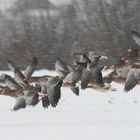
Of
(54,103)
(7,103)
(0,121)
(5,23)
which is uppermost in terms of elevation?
(54,103)

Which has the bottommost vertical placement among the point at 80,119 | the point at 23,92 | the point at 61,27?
the point at 61,27

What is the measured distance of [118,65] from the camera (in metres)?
0.89

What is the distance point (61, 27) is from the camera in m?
6.90

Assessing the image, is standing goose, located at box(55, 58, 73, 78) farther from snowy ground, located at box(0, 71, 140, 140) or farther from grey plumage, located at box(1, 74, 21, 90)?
snowy ground, located at box(0, 71, 140, 140)

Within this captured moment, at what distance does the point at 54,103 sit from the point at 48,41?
5853 millimetres

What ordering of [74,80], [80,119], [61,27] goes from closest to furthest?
1. [74,80]
2. [80,119]
3. [61,27]

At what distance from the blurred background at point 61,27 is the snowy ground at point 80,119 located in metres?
0.90

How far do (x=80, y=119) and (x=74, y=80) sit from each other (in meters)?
3.38

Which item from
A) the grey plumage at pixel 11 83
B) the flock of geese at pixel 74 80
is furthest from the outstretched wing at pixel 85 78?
the grey plumage at pixel 11 83

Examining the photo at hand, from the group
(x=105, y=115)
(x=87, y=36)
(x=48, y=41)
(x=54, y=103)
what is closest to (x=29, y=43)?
(x=48, y=41)

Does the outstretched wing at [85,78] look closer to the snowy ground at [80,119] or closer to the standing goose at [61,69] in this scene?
the standing goose at [61,69]

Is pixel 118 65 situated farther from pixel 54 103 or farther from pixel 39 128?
pixel 39 128

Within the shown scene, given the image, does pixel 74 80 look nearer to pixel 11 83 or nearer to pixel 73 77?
pixel 73 77

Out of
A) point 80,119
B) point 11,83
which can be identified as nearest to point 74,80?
point 11,83
